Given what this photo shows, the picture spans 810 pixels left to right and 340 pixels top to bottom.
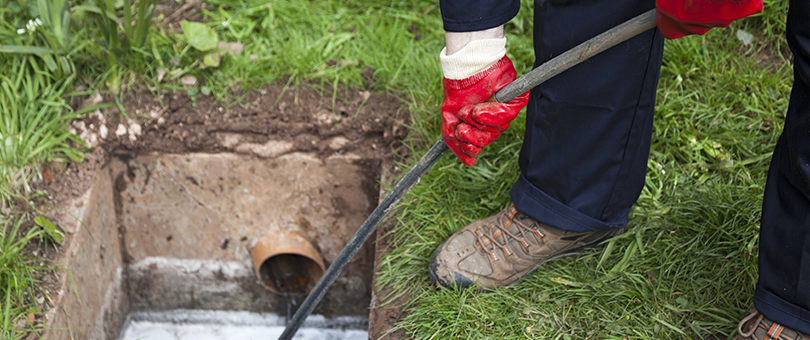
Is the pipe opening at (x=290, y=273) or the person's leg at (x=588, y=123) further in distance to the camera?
the pipe opening at (x=290, y=273)

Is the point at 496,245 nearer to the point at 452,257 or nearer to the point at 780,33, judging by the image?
the point at 452,257

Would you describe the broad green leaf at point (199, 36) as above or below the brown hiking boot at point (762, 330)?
above

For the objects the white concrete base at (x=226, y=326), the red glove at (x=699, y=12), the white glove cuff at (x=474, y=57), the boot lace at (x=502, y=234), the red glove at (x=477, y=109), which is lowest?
the white concrete base at (x=226, y=326)

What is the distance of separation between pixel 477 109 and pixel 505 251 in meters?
0.50

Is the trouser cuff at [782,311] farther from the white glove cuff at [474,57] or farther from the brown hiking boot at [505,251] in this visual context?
the white glove cuff at [474,57]

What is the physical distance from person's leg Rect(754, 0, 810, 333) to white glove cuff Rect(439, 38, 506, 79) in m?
0.58

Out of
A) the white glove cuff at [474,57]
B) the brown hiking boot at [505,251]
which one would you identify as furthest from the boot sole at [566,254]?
the white glove cuff at [474,57]

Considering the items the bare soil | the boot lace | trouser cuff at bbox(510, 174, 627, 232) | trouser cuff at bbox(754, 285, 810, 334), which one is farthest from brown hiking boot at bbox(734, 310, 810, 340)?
the bare soil

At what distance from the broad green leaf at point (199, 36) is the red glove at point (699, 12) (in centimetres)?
172

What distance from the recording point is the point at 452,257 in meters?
1.55

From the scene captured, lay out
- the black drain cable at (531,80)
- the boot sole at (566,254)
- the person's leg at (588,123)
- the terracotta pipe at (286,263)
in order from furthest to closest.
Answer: the terracotta pipe at (286,263) < the boot sole at (566,254) < the person's leg at (588,123) < the black drain cable at (531,80)

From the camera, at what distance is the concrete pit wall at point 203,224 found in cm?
207

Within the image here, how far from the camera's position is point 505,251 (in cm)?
153

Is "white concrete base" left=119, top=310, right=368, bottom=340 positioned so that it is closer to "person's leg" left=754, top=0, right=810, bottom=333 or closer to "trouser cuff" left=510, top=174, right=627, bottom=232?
"trouser cuff" left=510, top=174, right=627, bottom=232
